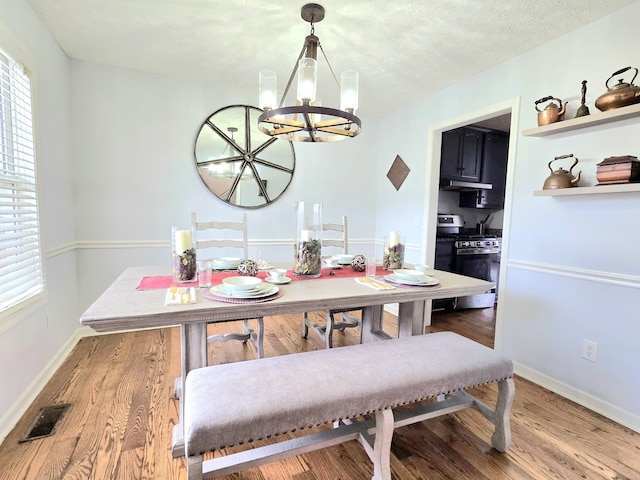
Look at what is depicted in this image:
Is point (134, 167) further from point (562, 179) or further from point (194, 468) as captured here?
point (562, 179)

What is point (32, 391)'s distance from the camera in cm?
188

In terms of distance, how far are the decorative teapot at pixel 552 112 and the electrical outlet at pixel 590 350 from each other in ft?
4.61

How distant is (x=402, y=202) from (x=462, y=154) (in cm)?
96

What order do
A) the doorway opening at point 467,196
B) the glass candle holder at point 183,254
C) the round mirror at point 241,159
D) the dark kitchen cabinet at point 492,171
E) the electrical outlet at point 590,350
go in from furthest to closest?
the dark kitchen cabinet at point 492,171 → the round mirror at point 241,159 → the doorway opening at point 467,196 → the electrical outlet at point 590,350 → the glass candle holder at point 183,254

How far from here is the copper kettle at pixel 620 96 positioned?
168 cm

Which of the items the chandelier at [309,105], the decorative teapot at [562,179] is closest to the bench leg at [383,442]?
the chandelier at [309,105]

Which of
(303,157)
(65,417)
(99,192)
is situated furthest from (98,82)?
(65,417)

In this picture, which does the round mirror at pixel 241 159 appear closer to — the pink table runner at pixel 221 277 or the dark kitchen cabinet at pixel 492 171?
the pink table runner at pixel 221 277

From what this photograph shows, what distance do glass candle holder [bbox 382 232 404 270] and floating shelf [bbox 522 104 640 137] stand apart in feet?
3.76

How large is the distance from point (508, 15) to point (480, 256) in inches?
103

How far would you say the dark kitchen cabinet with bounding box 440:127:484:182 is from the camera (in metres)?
3.66

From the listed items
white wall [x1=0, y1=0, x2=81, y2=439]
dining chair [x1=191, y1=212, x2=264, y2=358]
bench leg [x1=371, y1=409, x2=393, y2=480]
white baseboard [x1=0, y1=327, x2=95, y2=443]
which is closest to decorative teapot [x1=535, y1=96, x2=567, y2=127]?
bench leg [x1=371, y1=409, x2=393, y2=480]

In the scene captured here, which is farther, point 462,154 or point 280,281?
point 462,154

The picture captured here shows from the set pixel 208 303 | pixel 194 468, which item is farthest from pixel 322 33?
pixel 194 468
